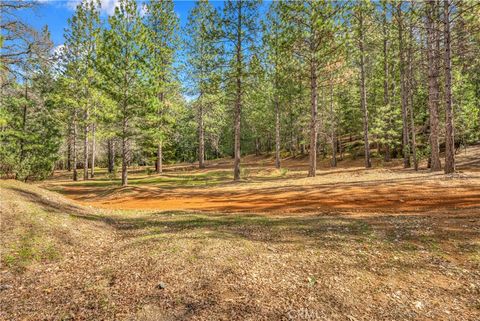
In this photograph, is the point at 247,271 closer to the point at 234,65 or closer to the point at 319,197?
the point at 319,197

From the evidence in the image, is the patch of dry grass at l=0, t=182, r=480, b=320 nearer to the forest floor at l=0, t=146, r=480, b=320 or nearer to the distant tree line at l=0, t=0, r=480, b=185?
the forest floor at l=0, t=146, r=480, b=320

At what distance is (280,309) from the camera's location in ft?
10.4

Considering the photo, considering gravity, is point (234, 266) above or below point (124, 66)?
below

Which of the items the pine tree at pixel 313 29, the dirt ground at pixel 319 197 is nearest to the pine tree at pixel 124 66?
the dirt ground at pixel 319 197

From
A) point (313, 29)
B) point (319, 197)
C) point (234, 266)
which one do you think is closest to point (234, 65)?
point (313, 29)

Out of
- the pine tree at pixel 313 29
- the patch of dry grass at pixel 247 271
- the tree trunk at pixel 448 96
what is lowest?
the patch of dry grass at pixel 247 271

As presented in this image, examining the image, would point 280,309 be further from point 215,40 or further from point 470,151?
point 470,151

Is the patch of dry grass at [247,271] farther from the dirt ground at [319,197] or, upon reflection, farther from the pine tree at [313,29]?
the pine tree at [313,29]

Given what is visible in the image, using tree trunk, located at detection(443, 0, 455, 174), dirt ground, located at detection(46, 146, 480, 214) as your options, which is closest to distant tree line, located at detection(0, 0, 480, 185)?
tree trunk, located at detection(443, 0, 455, 174)

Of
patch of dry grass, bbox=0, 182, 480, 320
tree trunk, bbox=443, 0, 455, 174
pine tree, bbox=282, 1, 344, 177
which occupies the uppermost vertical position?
pine tree, bbox=282, 1, 344, 177

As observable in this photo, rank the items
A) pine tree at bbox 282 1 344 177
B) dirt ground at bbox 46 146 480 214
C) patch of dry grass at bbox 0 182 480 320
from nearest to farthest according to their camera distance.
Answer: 1. patch of dry grass at bbox 0 182 480 320
2. dirt ground at bbox 46 146 480 214
3. pine tree at bbox 282 1 344 177

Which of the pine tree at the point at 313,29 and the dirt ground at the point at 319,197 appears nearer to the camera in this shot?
the dirt ground at the point at 319,197

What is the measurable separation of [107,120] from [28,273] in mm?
15421

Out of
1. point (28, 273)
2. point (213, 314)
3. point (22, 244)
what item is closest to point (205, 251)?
point (213, 314)
